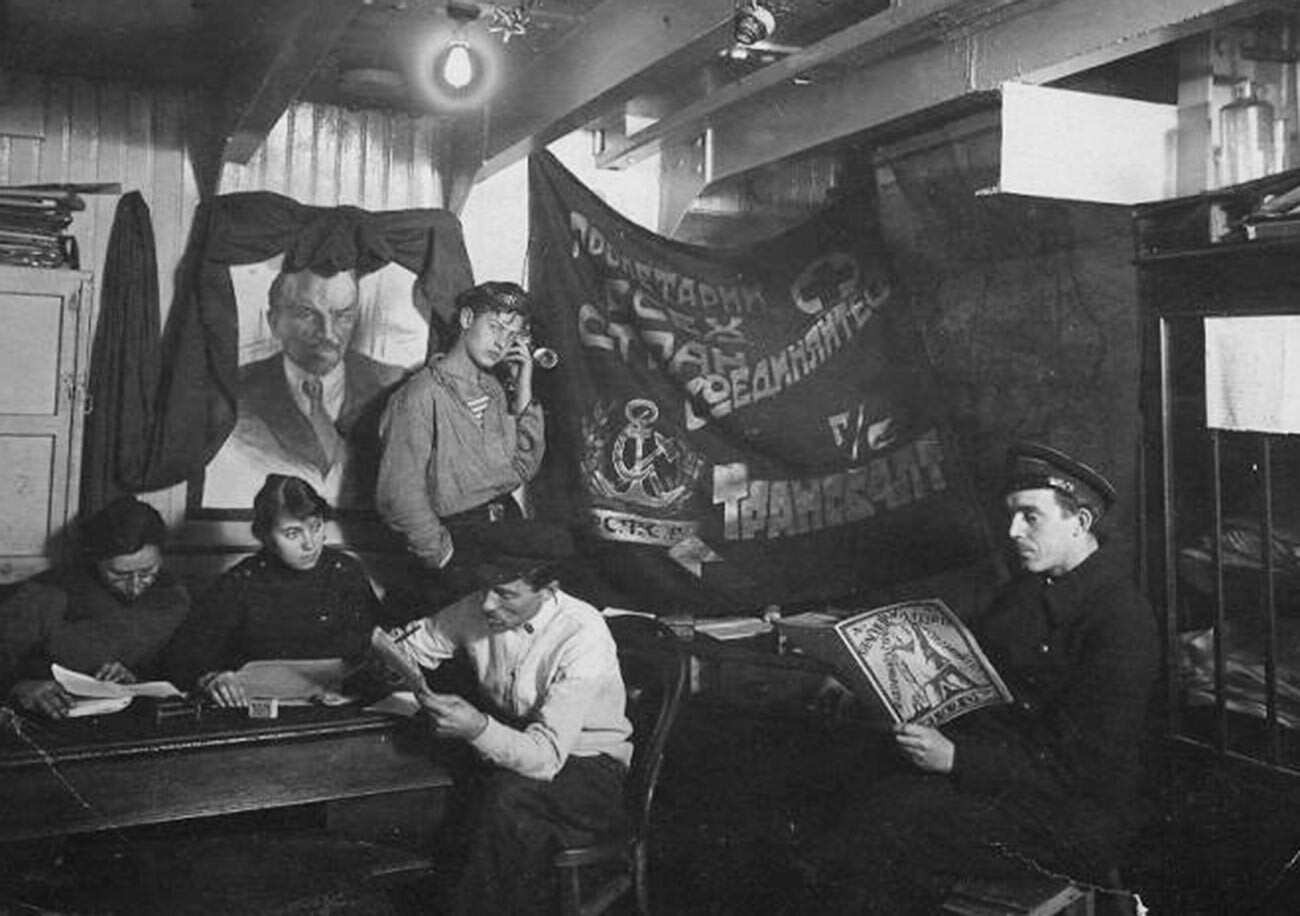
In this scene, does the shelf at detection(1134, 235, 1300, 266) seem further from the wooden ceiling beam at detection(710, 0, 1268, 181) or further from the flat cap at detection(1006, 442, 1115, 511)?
the flat cap at detection(1006, 442, 1115, 511)

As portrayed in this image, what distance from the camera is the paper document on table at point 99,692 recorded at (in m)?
3.43

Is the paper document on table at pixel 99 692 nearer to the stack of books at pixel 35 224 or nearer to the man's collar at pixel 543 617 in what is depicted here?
the man's collar at pixel 543 617

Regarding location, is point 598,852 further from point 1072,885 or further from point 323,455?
point 323,455

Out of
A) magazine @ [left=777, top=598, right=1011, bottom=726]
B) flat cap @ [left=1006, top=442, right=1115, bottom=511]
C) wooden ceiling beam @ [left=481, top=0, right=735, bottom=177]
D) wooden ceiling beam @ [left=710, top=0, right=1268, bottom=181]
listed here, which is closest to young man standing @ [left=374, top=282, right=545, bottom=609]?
wooden ceiling beam @ [left=481, top=0, right=735, bottom=177]

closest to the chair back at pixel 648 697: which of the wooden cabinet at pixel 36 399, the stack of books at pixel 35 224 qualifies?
the wooden cabinet at pixel 36 399

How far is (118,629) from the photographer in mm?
4465

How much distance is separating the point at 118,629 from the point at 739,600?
242 centimetres

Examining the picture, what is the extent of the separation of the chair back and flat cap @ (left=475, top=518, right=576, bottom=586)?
1.62ft

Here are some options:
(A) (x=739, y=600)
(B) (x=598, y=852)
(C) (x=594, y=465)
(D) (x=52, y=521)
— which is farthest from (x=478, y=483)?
(B) (x=598, y=852)

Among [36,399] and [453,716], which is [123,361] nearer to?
[36,399]

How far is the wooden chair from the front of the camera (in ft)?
11.0

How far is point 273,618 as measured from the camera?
466 cm

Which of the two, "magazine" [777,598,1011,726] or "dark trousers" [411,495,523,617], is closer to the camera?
"magazine" [777,598,1011,726]

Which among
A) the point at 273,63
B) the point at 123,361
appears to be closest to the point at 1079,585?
the point at 273,63
